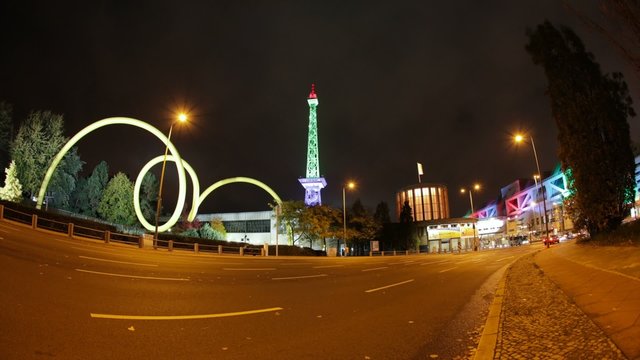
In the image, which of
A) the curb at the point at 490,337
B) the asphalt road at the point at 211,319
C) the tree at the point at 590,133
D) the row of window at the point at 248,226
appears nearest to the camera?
the curb at the point at 490,337

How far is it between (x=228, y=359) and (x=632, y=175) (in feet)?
80.8

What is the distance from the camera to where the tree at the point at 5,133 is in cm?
6062

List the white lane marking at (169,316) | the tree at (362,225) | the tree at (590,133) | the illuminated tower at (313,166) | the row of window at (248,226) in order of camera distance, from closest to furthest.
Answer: the white lane marking at (169,316) < the tree at (590,133) < the tree at (362,225) < the row of window at (248,226) < the illuminated tower at (313,166)

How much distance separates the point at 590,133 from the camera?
21.9 metres

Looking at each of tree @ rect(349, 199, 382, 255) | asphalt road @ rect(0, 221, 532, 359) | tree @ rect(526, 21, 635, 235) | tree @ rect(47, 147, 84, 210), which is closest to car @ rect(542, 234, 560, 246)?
tree @ rect(526, 21, 635, 235)

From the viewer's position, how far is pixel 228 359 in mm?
A: 4844

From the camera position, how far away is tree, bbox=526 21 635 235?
69.9 ft

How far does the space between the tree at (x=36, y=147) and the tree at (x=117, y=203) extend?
311 inches

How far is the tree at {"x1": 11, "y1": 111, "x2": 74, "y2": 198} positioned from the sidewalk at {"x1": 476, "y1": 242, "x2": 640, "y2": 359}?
67967 mm

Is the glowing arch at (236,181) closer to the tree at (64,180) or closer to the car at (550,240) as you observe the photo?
the tree at (64,180)

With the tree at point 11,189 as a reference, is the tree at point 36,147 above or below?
above

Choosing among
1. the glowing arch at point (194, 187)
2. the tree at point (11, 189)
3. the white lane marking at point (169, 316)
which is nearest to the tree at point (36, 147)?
the tree at point (11, 189)

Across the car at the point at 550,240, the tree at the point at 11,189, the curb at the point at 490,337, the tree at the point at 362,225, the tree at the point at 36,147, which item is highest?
the tree at the point at 36,147

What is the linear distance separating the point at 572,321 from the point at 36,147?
2807 inches
